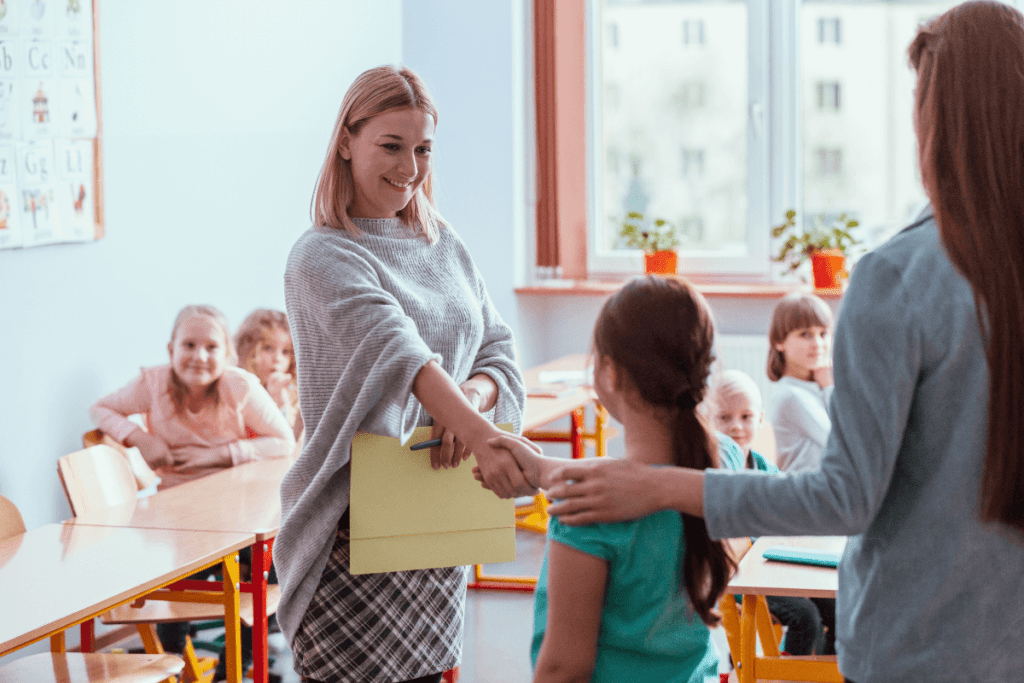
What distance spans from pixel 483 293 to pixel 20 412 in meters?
2.14

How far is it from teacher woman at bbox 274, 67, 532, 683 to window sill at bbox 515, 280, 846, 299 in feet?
12.0

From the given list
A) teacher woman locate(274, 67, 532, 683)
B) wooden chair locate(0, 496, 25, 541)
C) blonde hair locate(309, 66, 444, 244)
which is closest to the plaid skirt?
teacher woman locate(274, 67, 532, 683)

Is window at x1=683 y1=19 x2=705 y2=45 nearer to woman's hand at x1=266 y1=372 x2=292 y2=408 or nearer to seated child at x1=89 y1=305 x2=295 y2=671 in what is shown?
woman's hand at x1=266 y1=372 x2=292 y2=408

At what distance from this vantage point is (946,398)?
3.10 ft

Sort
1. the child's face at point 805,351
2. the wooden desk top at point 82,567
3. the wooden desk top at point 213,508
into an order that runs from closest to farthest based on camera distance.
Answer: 1. the wooden desk top at point 82,567
2. the wooden desk top at point 213,508
3. the child's face at point 805,351

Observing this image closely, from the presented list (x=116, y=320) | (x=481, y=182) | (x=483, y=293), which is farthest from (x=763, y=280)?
(x=483, y=293)

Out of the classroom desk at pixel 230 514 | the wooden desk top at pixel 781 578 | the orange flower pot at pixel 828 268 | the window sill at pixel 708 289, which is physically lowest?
the wooden desk top at pixel 781 578

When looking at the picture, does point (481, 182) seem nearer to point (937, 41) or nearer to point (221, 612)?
point (221, 612)

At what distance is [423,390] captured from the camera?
1403 millimetres

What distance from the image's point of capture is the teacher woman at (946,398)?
93 cm

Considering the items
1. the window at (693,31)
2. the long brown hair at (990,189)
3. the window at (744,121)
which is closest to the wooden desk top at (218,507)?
the long brown hair at (990,189)

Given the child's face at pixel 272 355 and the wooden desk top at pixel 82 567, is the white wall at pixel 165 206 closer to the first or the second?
the child's face at pixel 272 355

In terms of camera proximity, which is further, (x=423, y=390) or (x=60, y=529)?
(x=60, y=529)

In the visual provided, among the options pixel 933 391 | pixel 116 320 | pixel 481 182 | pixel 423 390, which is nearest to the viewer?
pixel 933 391
